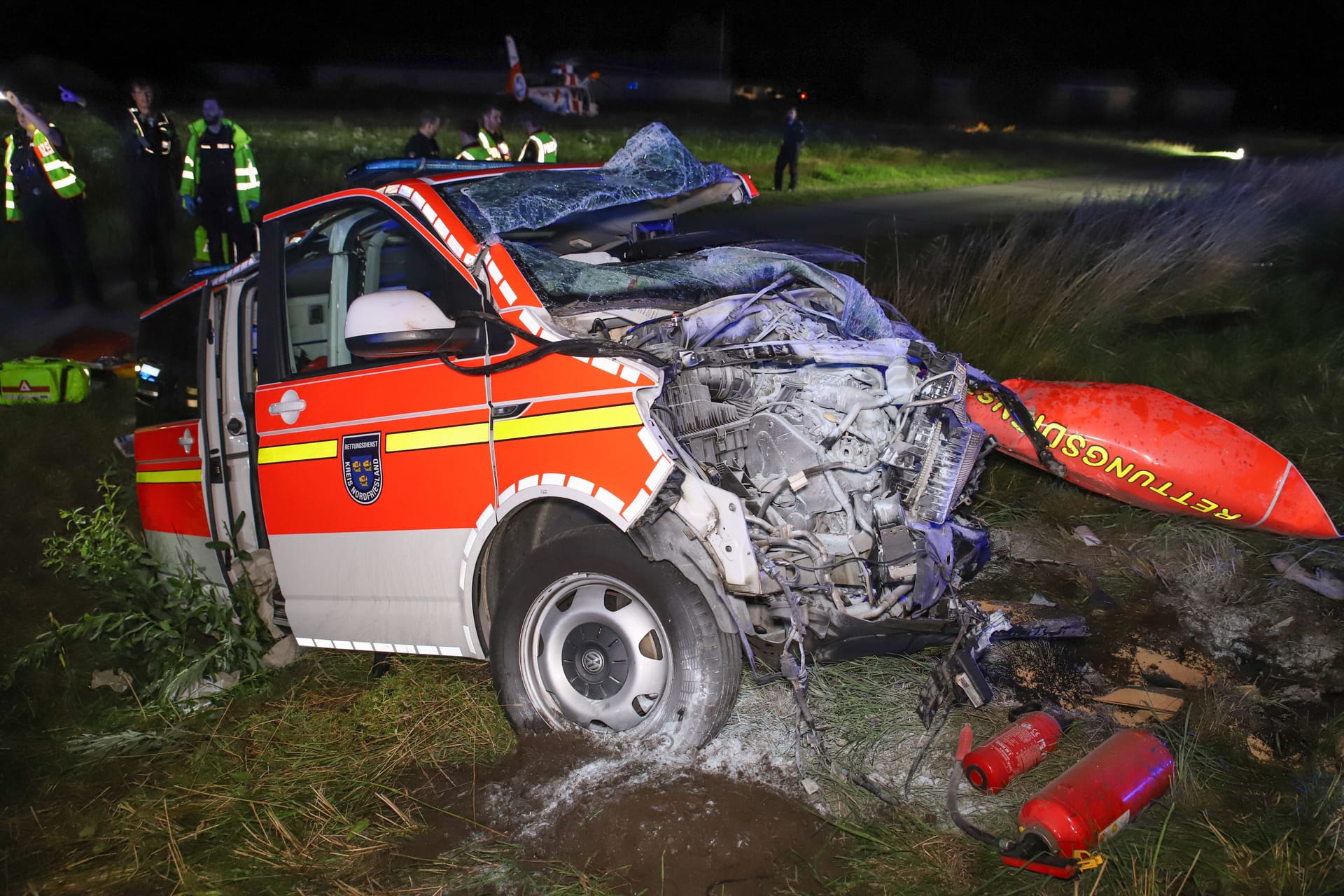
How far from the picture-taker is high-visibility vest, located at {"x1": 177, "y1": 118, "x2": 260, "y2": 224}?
9.20 metres

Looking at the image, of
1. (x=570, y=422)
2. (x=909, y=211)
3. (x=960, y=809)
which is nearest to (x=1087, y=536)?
(x=960, y=809)

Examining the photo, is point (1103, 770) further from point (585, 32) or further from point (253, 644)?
point (585, 32)

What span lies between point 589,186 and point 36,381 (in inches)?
219

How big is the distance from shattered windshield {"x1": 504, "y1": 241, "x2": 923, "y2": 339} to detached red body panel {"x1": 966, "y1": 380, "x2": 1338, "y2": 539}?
1.19 m

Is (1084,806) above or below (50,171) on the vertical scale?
below

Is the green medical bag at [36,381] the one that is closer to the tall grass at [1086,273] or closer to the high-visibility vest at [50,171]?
the high-visibility vest at [50,171]

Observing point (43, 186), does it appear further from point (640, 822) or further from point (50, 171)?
point (640, 822)

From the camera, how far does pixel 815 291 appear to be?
12.9ft

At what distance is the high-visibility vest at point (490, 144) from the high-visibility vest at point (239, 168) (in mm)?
2298

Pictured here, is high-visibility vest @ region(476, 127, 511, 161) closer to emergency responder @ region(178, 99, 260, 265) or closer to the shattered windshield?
emergency responder @ region(178, 99, 260, 265)

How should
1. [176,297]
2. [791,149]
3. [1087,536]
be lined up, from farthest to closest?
[791,149]
[1087,536]
[176,297]

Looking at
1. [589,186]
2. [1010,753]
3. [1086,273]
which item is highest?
[589,186]

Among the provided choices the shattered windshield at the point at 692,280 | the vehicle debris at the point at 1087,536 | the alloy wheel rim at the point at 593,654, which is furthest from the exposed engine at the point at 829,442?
the vehicle debris at the point at 1087,536

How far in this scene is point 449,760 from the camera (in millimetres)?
3490
